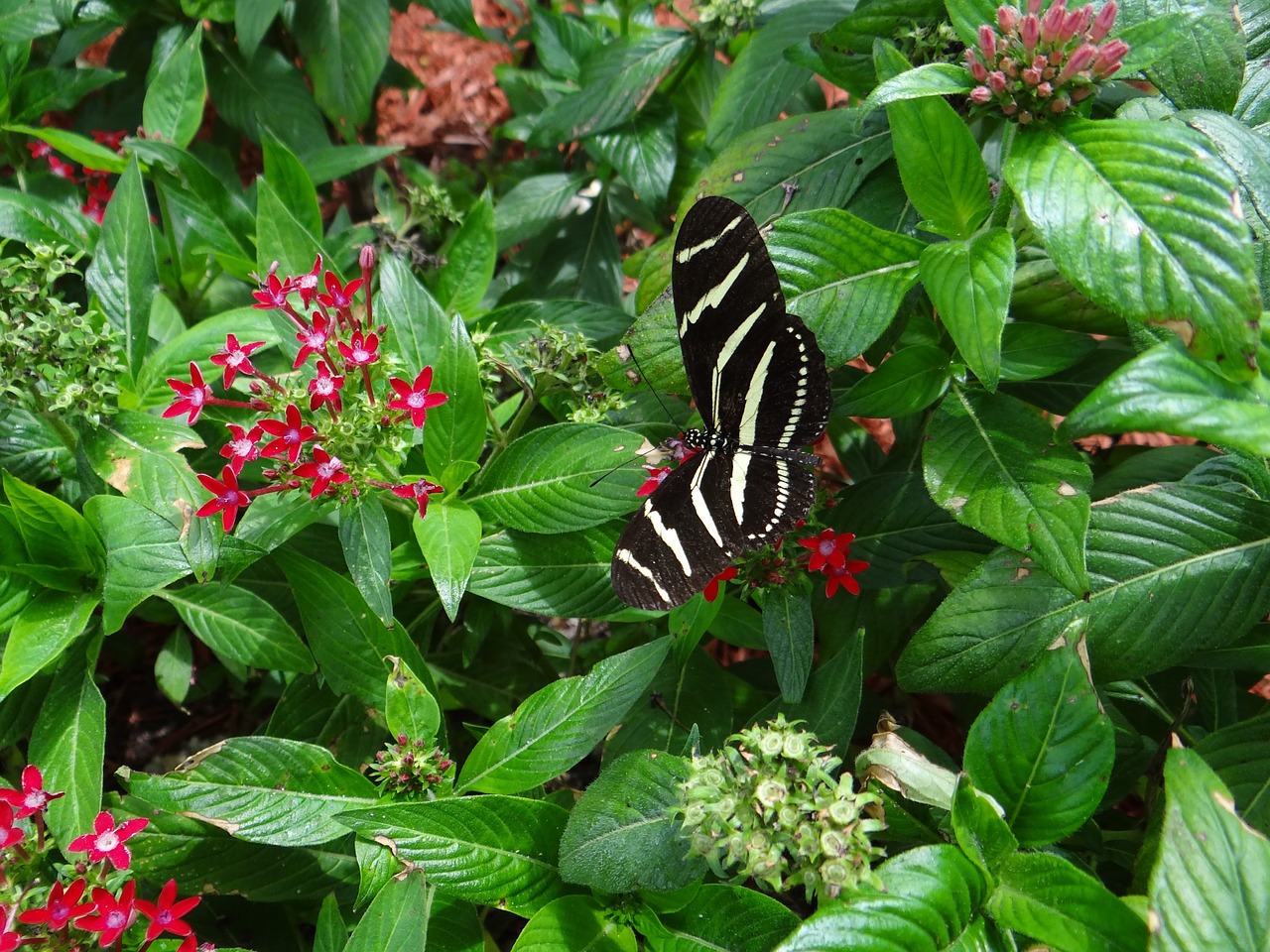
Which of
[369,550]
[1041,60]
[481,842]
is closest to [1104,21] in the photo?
[1041,60]

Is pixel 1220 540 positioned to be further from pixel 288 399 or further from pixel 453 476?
pixel 288 399

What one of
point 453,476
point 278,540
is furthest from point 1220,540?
point 278,540

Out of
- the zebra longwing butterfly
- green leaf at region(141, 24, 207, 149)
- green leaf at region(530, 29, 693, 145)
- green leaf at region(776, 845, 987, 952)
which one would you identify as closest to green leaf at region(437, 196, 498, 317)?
green leaf at region(530, 29, 693, 145)

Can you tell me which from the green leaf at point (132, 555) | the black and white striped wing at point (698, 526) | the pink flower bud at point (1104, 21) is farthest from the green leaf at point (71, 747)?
the pink flower bud at point (1104, 21)

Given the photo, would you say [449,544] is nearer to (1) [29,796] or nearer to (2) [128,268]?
(1) [29,796]

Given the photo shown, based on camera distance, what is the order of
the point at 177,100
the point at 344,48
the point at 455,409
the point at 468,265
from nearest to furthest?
the point at 455,409 → the point at 468,265 → the point at 177,100 → the point at 344,48

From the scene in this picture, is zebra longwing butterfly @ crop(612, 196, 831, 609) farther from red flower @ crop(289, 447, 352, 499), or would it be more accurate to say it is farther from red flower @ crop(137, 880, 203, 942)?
red flower @ crop(137, 880, 203, 942)
